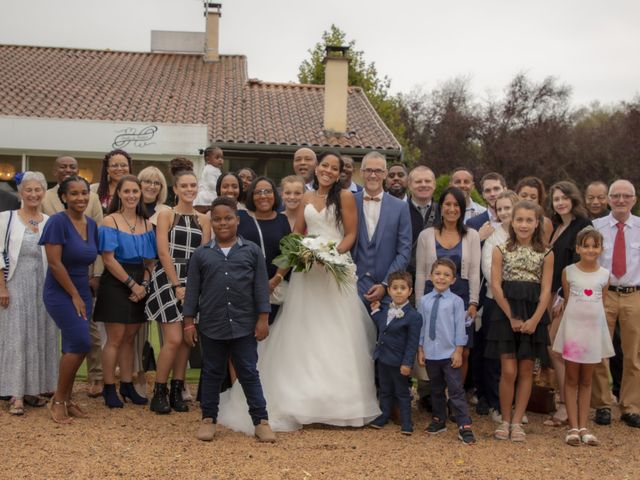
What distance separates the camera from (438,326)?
636 cm

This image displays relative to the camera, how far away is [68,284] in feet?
20.8

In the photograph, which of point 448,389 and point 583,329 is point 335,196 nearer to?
point 448,389

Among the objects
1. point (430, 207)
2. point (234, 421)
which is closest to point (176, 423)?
point (234, 421)

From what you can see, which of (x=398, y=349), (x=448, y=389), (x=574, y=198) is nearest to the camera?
(x=448, y=389)

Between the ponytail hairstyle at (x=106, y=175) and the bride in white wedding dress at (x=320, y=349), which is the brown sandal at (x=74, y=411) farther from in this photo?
the ponytail hairstyle at (x=106, y=175)

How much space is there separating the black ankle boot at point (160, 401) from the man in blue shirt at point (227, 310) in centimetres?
82

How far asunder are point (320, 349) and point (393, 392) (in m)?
0.74

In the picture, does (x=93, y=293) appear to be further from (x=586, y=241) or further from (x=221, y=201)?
(x=586, y=241)

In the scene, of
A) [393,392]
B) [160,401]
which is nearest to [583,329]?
[393,392]

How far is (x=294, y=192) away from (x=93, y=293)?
7.35 feet

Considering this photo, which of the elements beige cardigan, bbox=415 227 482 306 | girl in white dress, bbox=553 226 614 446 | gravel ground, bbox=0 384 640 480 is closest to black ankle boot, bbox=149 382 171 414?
gravel ground, bbox=0 384 640 480

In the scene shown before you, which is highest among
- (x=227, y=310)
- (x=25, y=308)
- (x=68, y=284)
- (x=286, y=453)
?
(x=68, y=284)

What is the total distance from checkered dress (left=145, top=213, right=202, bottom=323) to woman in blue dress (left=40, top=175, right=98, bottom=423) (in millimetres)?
593

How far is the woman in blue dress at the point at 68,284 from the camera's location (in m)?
6.32
